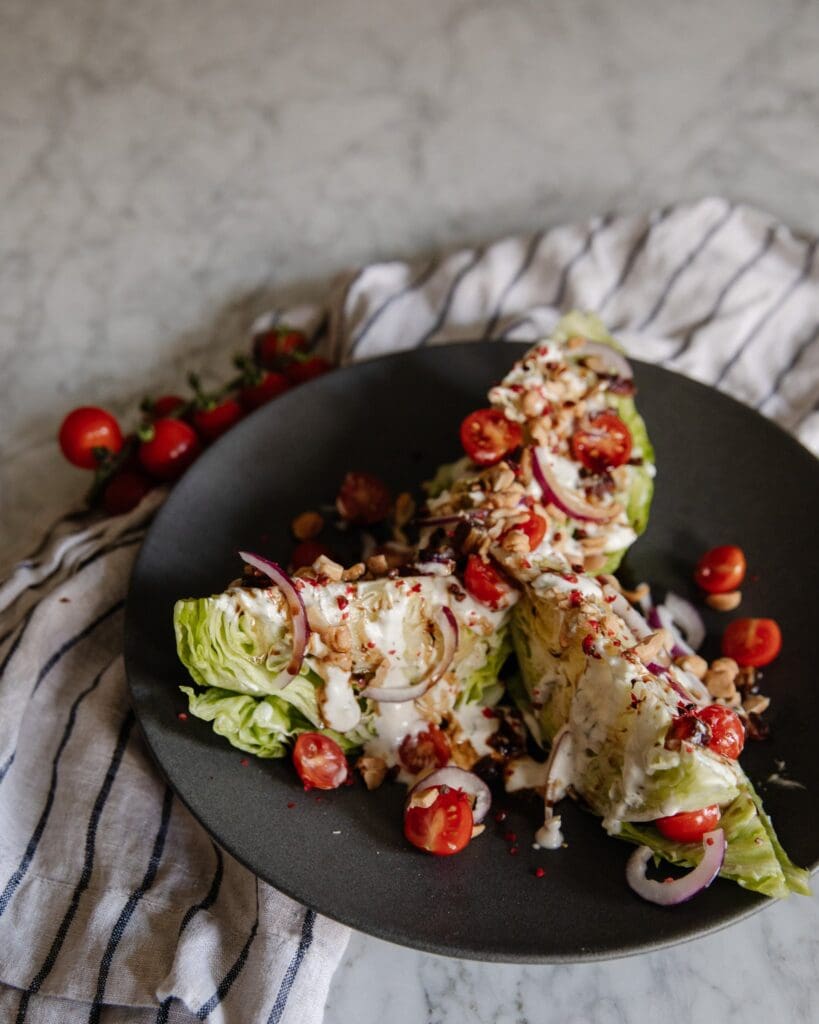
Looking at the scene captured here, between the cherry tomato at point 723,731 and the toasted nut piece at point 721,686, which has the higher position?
the cherry tomato at point 723,731

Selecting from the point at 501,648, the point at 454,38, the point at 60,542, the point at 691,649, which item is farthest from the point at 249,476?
the point at 454,38

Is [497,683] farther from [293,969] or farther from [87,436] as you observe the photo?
[87,436]

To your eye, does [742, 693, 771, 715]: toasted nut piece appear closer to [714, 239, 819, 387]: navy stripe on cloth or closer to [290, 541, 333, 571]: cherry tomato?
[290, 541, 333, 571]: cherry tomato

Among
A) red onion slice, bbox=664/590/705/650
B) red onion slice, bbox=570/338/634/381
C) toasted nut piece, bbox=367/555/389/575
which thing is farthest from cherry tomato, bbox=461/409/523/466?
red onion slice, bbox=664/590/705/650

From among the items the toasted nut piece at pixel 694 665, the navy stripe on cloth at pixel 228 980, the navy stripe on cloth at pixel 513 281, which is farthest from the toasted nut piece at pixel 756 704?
the navy stripe on cloth at pixel 513 281

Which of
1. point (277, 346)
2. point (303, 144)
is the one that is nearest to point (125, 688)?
point (277, 346)

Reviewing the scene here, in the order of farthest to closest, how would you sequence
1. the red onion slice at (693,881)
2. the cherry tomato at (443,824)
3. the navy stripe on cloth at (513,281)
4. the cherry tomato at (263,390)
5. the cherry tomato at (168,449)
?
the navy stripe on cloth at (513,281) → the cherry tomato at (263,390) → the cherry tomato at (168,449) → the cherry tomato at (443,824) → the red onion slice at (693,881)

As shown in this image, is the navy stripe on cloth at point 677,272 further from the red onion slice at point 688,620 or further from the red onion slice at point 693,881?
the red onion slice at point 693,881
